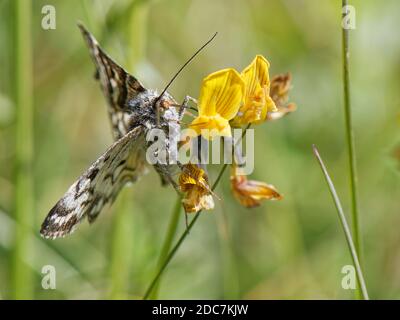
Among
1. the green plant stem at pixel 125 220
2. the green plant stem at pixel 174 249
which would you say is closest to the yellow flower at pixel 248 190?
the green plant stem at pixel 174 249

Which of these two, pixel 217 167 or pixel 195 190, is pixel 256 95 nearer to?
pixel 195 190

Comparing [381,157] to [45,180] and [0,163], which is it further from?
[0,163]

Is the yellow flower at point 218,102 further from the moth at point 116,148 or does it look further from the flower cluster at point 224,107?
the moth at point 116,148

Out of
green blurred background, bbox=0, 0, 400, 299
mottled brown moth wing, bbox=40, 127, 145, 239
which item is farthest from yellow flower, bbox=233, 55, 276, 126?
green blurred background, bbox=0, 0, 400, 299

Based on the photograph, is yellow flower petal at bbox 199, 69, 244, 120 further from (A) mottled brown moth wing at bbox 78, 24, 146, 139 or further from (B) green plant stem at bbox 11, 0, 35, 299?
(B) green plant stem at bbox 11, 0, 35, 299
